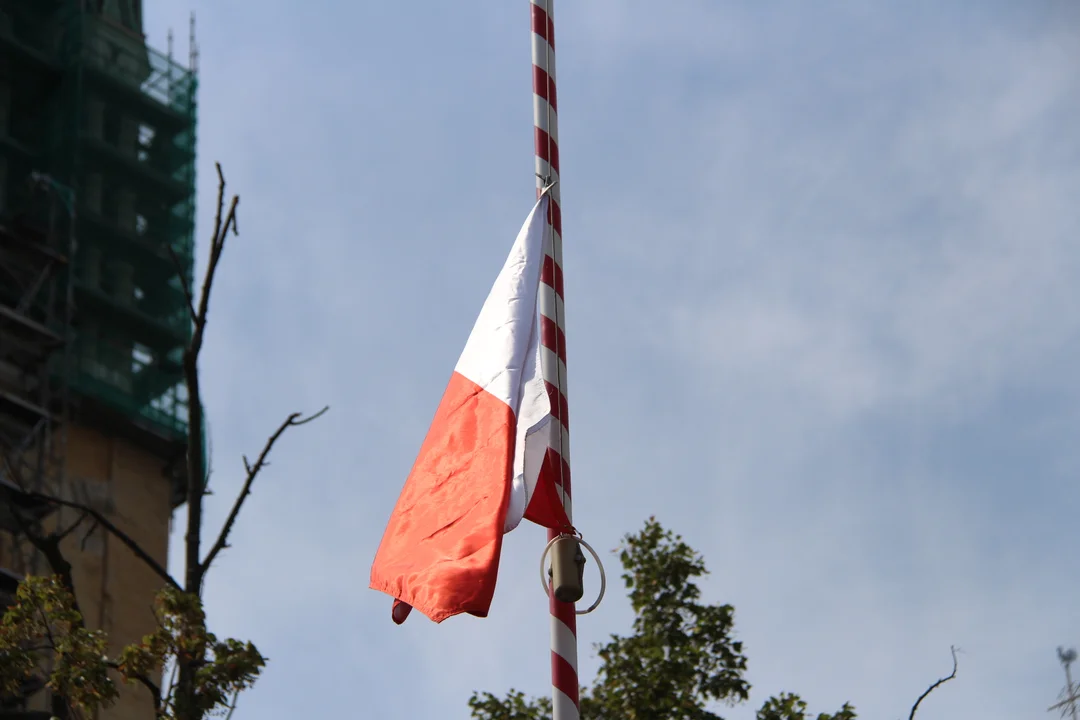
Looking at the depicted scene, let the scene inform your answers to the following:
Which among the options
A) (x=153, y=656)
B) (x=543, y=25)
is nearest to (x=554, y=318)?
(x=543, y=25)

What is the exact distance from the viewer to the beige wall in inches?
1359

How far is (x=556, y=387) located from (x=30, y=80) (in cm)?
3720

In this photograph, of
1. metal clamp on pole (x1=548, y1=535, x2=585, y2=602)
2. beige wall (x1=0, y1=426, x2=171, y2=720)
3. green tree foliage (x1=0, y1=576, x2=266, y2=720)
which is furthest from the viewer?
beige wall (x1=0, y1=426, x2=171, y2=720)

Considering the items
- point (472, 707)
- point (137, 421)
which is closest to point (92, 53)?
point (137, 421)

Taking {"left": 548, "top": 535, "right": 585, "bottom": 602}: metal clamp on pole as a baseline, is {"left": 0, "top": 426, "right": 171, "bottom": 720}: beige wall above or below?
above

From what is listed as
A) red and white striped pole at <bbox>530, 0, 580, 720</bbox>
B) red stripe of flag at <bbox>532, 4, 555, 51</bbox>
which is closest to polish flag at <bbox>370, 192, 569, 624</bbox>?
red and white striped pole at <bbox>530, 0, 580, 720</bbox>

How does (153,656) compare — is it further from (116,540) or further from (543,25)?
(116,540)

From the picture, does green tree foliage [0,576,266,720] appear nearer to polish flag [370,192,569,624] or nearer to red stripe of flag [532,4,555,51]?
polish flag [370,192,569,624]

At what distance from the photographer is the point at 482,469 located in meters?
8.00

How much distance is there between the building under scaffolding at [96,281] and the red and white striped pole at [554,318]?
25629 millimetres

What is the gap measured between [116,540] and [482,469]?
99.0ft

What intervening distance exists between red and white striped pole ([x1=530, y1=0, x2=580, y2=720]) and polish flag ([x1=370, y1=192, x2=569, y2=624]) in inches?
2.9

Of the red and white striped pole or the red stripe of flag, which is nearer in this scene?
the red and white striped pole

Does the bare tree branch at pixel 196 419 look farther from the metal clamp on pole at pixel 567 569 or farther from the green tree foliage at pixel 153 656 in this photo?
the metal clamp on pole at pixel 567 569
